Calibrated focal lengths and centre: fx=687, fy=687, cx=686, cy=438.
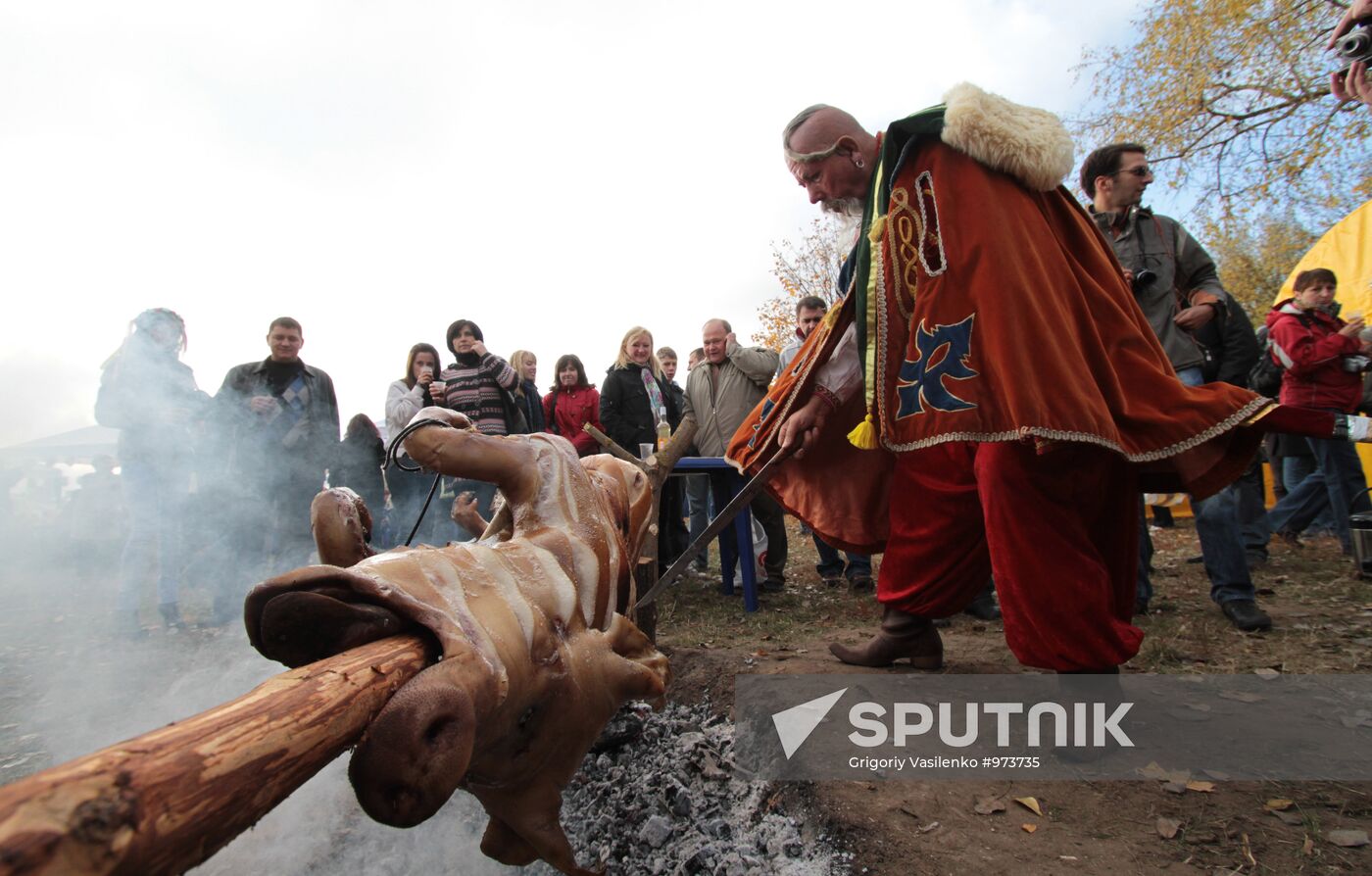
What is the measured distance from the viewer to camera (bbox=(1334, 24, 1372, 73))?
2.21 m

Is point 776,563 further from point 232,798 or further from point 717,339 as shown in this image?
point 232,798

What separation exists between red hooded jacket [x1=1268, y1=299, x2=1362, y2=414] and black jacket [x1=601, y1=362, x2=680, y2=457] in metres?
4.55

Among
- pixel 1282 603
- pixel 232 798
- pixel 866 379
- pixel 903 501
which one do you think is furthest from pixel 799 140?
pixel 1282 603

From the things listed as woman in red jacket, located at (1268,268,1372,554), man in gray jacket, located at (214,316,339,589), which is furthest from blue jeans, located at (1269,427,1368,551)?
man in gray jacket, located at (214,316,339,589)

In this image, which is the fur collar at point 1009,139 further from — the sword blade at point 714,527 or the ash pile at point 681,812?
the ash pile at point 681,812

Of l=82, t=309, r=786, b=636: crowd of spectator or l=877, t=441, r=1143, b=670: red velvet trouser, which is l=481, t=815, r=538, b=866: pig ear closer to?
l=877, t=441, r=1143, b=670: red velvet trouser

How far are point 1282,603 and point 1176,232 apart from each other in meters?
2.16

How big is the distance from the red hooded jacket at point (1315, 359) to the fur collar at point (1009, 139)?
3356 mm

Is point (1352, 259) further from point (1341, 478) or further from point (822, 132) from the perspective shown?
point (822, 132)

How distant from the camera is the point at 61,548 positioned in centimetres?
401

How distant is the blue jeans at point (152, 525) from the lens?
163 inches

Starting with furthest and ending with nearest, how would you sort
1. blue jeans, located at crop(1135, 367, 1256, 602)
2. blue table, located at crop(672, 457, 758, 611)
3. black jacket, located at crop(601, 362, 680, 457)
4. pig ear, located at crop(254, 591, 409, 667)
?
black jacket, located at crop(601, 362, 680, 457) < blue table, located at crop(672, 457, 758, 611) < blue jeans, located at crop(1135, 367, 1256, 602) < pig ear, located at crop(254, 591, 409, 667)

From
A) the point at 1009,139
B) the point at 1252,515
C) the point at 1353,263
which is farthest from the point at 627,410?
the point at 1353,263

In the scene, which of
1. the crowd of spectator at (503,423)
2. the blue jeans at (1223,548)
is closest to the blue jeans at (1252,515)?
the crowd of spectator at (503,423)
